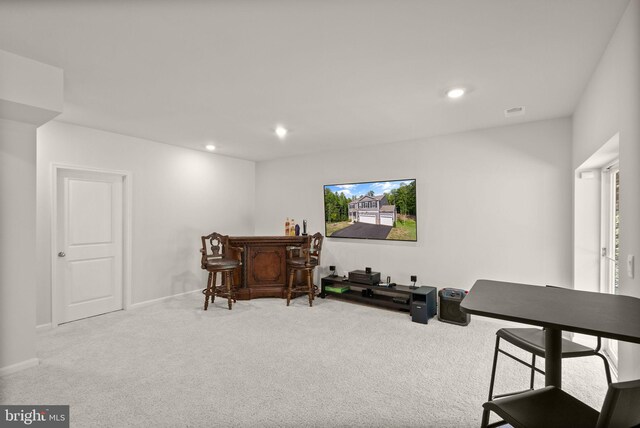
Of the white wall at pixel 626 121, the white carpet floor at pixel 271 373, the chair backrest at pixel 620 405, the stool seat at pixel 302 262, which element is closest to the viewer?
the chair backrest at pixel 620 405

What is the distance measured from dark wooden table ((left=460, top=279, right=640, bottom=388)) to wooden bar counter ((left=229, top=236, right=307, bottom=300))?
3.68 m

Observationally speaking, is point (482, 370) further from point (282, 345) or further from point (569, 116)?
point (569, 116)

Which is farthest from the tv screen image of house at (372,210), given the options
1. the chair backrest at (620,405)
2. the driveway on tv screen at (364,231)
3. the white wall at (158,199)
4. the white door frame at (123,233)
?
the chair backrest at (620,405)

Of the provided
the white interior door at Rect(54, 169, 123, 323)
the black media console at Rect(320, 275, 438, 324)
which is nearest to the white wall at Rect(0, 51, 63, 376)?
the white interior door at Rect(54, 169, 123, 323)

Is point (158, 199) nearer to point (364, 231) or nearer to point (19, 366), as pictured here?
point (19, 366)

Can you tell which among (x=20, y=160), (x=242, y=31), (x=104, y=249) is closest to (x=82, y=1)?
(x=242, y=31)

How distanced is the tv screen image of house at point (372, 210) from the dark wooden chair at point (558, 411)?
3.29 meters

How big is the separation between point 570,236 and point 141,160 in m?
5.58

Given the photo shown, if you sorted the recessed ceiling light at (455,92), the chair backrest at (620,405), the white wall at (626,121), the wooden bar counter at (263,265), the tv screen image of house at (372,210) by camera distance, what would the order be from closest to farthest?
the chair backrest at (620,405), the white wall at (626,121), the recessed ceiling light at (455,92), the tv screen image of house at (372,210), the wooden bar counter at (263,265)

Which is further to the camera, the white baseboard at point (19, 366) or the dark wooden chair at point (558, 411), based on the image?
the white baseboard at point (19, 366)

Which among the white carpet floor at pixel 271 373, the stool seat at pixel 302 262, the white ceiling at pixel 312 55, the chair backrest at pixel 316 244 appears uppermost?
the white ceiling at pixel 312 55

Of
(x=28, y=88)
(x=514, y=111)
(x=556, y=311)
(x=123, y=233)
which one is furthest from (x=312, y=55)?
(x=123, y=233)

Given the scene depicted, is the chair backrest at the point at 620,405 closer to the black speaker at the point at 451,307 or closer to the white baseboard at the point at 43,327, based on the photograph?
the black speaker at the point at 451,307

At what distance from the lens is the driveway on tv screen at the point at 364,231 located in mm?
4758
